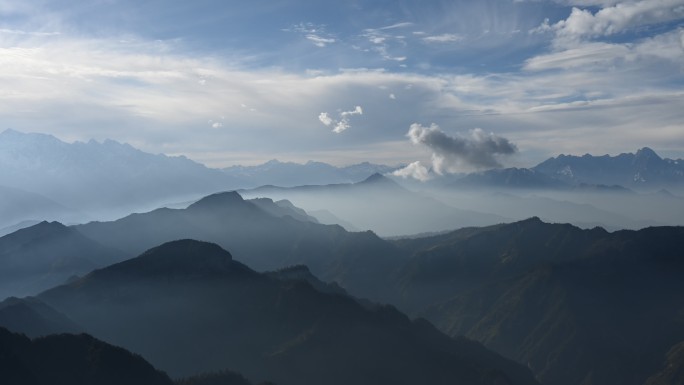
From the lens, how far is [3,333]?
198 meters

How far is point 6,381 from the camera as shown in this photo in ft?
588

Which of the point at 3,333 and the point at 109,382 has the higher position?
the point at 3,333

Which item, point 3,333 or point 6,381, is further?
point 3,333

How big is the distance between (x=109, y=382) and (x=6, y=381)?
31.2 metres

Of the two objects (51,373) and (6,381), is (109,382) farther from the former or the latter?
(6,381)

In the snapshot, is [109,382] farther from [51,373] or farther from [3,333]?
[3,333]

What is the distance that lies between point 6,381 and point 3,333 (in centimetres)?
2399

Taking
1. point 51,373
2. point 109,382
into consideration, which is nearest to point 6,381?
point 51,373

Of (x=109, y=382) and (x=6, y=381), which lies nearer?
(x=6, y=381)

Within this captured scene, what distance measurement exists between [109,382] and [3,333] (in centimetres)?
3763

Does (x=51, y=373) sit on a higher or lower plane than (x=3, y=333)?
lower

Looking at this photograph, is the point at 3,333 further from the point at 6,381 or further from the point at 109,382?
the point at 109,382

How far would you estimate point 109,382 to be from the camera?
19975cm

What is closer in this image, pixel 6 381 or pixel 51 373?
pixel 6 381
